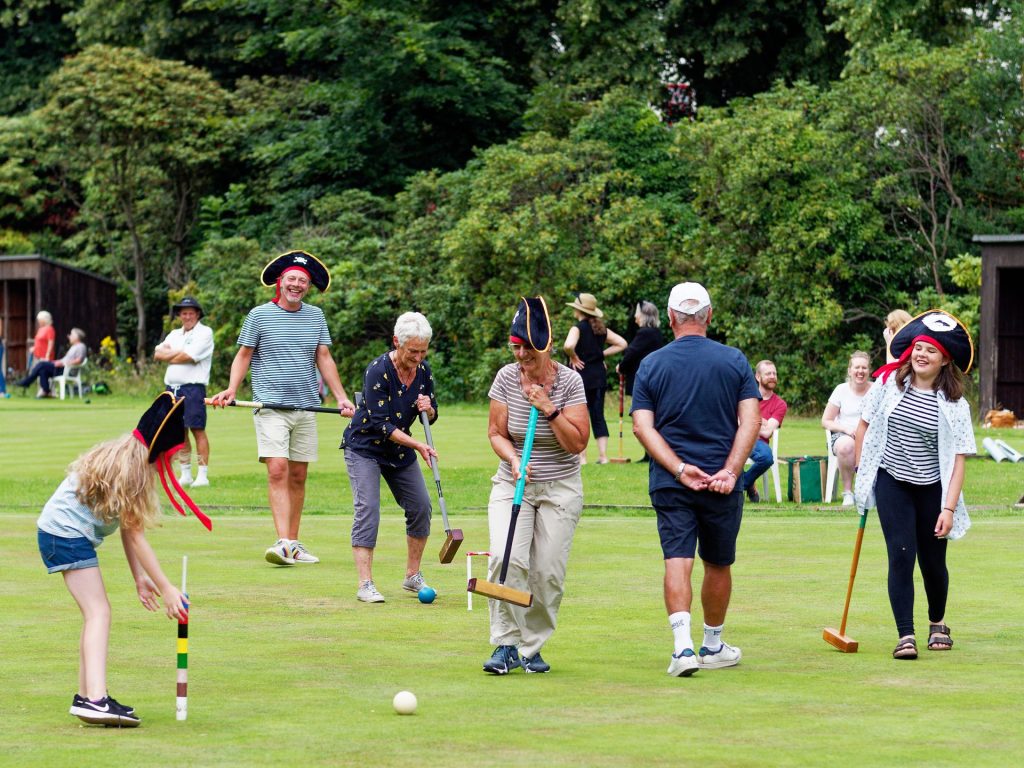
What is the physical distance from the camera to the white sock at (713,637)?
314 inches

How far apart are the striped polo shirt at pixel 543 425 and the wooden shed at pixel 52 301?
1276 inches

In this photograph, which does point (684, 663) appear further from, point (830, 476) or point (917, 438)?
point (830, 476)

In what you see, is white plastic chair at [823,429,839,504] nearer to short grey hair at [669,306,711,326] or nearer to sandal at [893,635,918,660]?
sandal at [893,635,918,660]

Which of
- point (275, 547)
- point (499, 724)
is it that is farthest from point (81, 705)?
point (275, 547)

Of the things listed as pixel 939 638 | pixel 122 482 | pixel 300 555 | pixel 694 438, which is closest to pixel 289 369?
pixel 300 555

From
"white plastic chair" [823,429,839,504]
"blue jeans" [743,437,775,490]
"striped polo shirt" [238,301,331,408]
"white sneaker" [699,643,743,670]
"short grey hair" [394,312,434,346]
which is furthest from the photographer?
"white plastic chair" [823,429,839,504]

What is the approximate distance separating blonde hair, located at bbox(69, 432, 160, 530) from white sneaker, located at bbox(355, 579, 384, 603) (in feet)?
11.8

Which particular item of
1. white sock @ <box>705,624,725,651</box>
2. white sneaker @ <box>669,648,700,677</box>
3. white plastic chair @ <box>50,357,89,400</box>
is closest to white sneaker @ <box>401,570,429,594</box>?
white sock @ <box>705,624,725,651</box>

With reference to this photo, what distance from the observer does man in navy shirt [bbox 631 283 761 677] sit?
7820 mm

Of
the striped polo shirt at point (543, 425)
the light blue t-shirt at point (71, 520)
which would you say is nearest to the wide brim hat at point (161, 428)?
the light blue t-shirt at point (71, 520)

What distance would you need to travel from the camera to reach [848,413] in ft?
51.1

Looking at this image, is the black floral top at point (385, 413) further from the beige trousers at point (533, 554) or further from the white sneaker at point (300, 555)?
the beige trousers at point (533, 554)

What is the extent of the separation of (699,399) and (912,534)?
1492 mm

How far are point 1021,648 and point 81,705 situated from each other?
15.1ft
